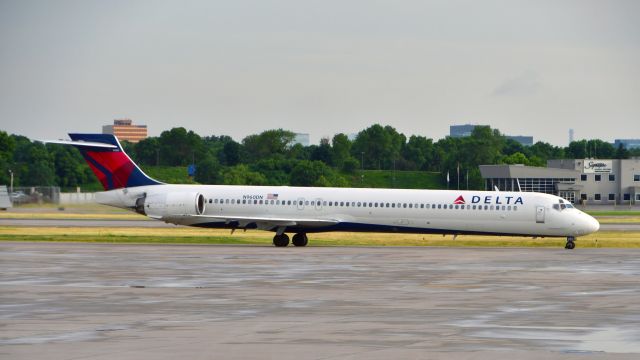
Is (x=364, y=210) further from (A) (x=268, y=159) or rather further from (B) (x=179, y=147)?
(B) (x=179, y=147)

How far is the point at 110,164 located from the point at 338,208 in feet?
39.8

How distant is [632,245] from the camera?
51.5 m

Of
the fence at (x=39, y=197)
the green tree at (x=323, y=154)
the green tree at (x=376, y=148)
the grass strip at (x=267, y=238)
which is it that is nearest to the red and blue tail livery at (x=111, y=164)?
the grass strip at (x=267, y=238)

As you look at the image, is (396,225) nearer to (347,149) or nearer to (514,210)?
(514,210)

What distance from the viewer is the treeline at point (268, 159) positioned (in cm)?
13462

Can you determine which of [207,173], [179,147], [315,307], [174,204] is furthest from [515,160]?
[315,307]

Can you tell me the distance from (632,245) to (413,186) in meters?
105

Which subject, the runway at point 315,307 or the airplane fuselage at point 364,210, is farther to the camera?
the airplane fuselage at point 364,210

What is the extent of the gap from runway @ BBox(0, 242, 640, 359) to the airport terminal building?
100507 mm

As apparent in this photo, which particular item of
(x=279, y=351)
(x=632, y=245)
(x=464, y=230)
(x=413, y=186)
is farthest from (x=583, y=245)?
(x=413, y=186)

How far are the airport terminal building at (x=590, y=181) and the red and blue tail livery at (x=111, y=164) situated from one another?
294ft

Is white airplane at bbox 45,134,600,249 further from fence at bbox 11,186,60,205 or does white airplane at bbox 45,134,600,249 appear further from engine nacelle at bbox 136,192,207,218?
fence at bbox 11,186,60,205

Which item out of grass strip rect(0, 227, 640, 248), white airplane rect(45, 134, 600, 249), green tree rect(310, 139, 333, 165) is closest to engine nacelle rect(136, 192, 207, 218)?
white airplane rect(45, 134, 600, 249)

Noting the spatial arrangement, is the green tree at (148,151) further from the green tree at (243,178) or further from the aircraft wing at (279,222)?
the aircraft wing at (279,222)
